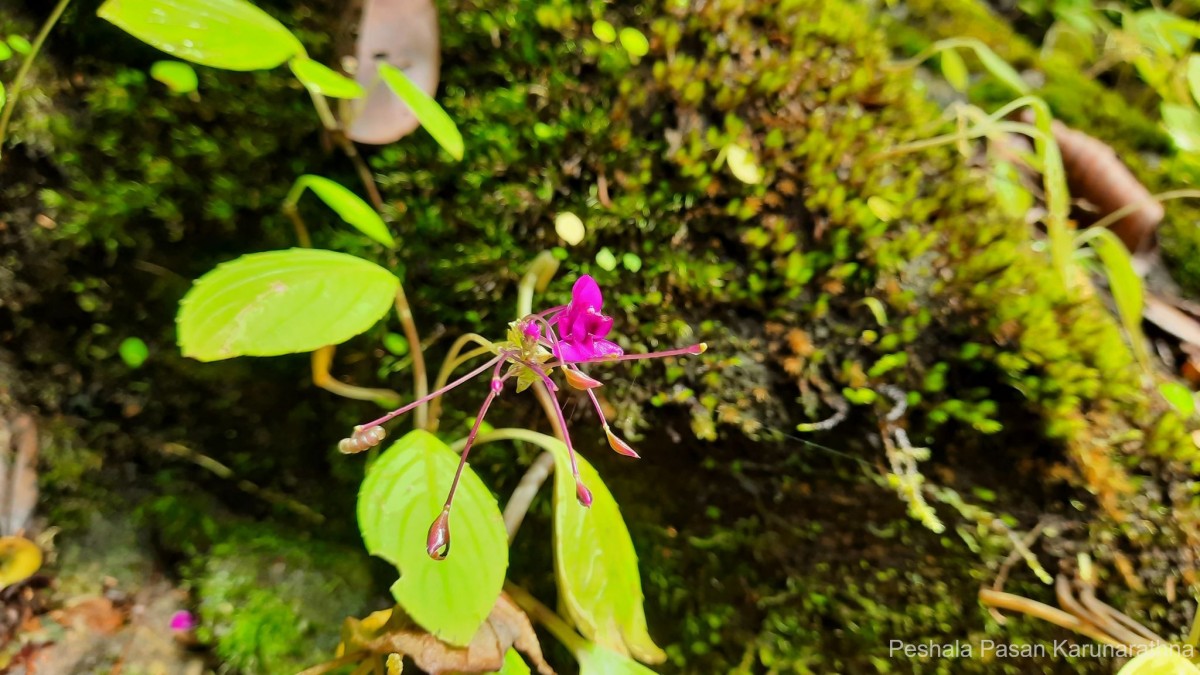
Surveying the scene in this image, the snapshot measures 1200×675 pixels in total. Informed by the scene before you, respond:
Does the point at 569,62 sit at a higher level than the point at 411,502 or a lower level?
higher

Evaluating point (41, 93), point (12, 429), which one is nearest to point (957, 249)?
point (41, 93)

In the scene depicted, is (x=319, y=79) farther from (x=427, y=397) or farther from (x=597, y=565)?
(x=597, y=565)

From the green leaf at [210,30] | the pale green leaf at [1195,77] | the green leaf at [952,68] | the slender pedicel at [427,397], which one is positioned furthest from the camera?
the green leaf at [952,68]

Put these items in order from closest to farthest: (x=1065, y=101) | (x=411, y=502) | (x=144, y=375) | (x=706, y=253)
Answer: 1. (x=411, y=502)
2. (x=706, y=253)
3. (x=144, y=375)
4. (x=1065, y=101)

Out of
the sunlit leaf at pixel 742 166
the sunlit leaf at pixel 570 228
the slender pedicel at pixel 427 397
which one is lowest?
the sunlit leaf at pixel 570 228

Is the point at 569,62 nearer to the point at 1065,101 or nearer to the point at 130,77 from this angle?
the point at 130,77

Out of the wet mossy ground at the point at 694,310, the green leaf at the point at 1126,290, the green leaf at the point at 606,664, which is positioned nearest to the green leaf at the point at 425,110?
the wet mossy ground at the point at 694,310

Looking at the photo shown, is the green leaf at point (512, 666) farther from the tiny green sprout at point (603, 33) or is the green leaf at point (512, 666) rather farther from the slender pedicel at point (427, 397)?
the tiny green sprout at point (603, 33)
